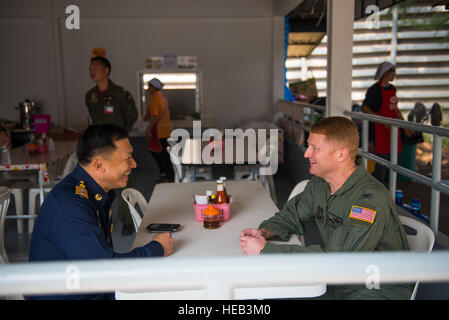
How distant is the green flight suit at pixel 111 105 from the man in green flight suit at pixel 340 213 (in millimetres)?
2708

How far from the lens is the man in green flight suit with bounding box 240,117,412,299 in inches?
69.3

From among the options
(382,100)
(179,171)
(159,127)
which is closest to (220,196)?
(179,171)

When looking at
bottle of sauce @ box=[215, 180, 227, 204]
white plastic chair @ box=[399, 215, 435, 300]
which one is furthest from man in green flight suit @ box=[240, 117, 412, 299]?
bottle of sauce @ box=[215, 180, 227, 204]

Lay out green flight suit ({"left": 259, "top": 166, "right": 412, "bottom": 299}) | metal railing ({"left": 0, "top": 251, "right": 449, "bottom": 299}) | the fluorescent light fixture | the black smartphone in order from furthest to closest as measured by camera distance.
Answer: the fluorescent light fixture
the black smartphone
green flight suit ({"left": 259, "top": 166, "right": 412, "bottom": 299})
metal railing ({"left": 0, "top": 251, "right": 449, "bottom": 299})

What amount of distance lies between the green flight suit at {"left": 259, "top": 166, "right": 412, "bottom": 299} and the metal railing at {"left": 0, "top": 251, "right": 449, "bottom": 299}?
3.58ft

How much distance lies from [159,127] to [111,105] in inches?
47.4

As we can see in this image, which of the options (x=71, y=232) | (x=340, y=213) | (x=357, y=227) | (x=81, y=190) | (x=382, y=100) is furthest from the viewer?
(x=382, y=100)

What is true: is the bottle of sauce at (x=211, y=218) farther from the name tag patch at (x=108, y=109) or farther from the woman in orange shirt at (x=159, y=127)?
the woman in orange shirt at (x=159, y=127)

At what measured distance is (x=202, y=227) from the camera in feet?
7.40

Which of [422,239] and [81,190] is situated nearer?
[81,190]

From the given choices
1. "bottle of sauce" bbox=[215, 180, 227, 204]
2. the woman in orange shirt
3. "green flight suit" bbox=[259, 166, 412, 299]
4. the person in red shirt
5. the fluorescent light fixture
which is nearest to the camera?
"green flight suit" bbox=[259, 166, 412, 299]

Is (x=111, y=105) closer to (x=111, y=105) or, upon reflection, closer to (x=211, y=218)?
(x=111, y=105)

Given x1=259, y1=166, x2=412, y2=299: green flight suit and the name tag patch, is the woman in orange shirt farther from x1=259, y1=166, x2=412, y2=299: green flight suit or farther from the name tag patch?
x1=259, y1=166, x2=412, y2=299: green flight suit

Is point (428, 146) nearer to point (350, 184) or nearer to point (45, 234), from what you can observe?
point (350, 184)
